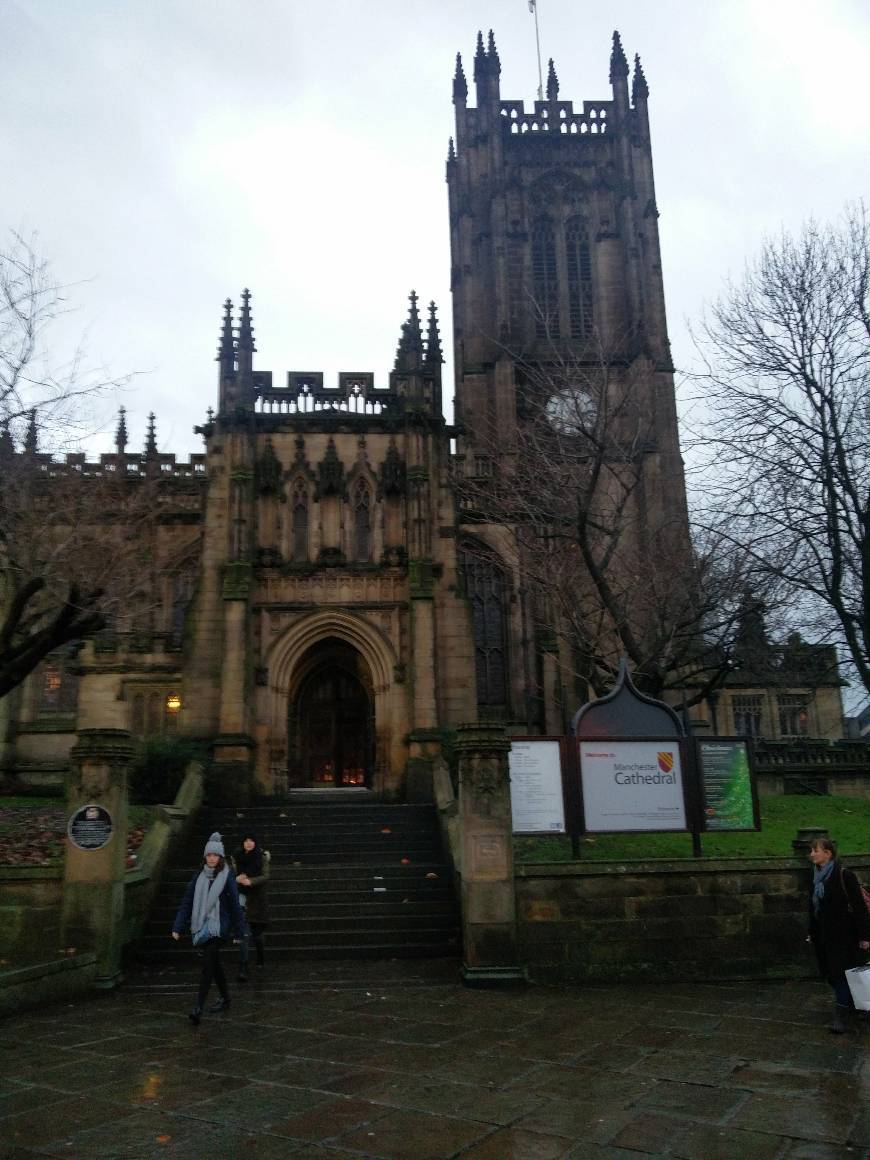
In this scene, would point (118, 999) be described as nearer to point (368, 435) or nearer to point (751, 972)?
point (751, 972)

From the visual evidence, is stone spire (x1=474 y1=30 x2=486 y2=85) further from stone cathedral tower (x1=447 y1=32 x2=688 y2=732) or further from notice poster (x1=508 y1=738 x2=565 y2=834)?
notice poster (x1=508 y1=738 x2=565 y2=834)

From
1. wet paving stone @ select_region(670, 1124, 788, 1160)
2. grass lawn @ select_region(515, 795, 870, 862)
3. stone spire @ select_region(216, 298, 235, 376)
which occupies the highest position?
stone spire @ select_region(216, 298, 235, 376)

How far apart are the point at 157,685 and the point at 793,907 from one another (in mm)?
16530

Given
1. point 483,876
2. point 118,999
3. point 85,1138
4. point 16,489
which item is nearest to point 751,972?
point 483,876

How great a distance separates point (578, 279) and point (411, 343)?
24246mm

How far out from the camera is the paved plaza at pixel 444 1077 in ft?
18.7

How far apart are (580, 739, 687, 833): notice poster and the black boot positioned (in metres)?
3.48

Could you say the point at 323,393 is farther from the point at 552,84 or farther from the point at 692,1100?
the point at 552,84

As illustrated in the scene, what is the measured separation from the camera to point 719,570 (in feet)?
69.1

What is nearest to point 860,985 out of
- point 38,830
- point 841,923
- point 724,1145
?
point 841,923

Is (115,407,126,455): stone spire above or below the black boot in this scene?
above

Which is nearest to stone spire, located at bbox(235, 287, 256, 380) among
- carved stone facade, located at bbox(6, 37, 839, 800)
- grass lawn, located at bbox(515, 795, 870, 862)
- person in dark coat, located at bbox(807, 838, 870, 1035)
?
carved stone facade, located at bbox(6, 37, 839, 800)

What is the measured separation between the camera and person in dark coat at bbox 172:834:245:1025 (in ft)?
30.4

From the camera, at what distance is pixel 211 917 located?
9.34m
